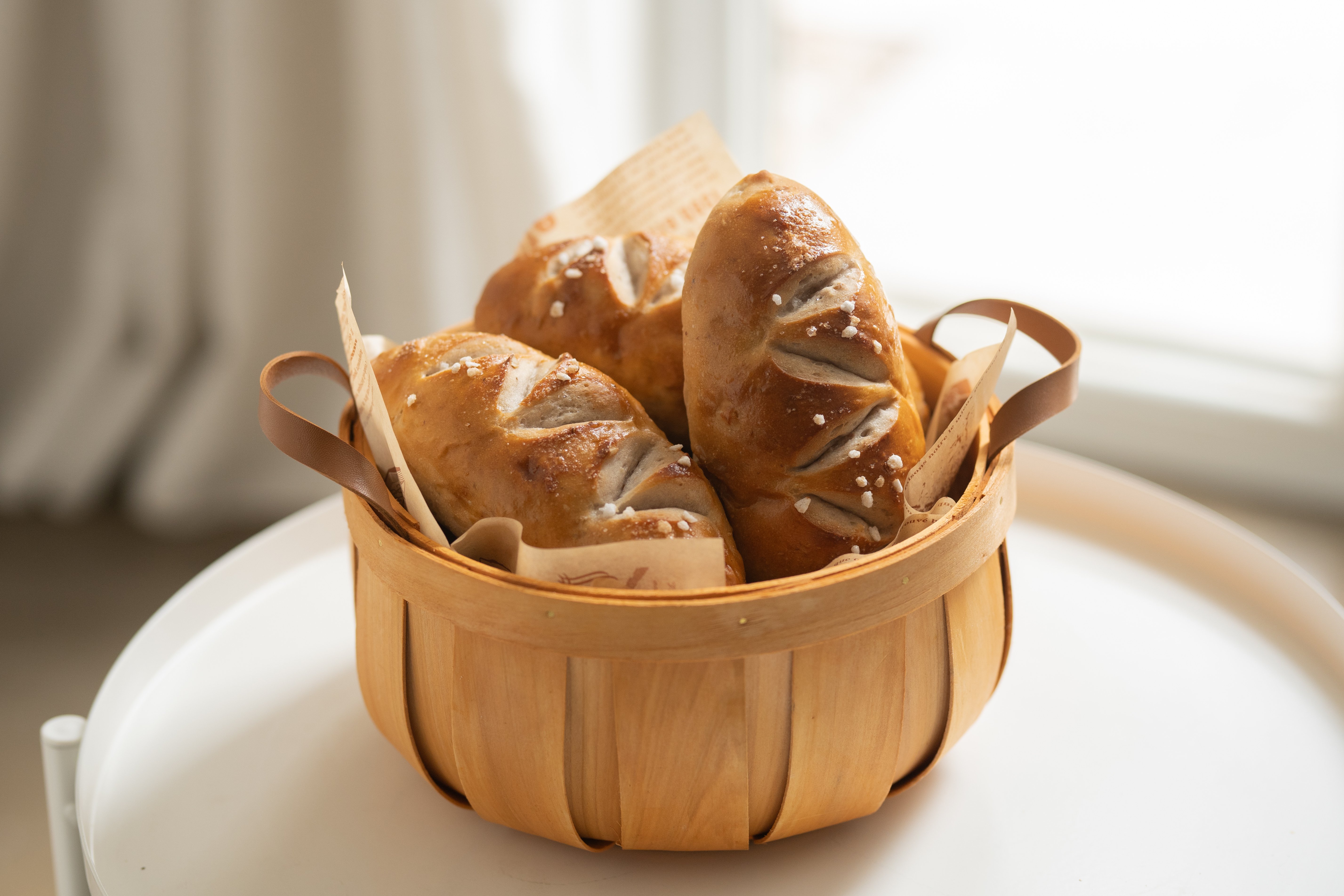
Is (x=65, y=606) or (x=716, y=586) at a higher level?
(x=716, y=586)

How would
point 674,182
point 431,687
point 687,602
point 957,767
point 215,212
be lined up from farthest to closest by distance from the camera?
point 215,212
point 674,182
point 957,767
point 431,687
point 687,602

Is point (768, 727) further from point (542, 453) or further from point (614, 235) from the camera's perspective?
point (614, 235)

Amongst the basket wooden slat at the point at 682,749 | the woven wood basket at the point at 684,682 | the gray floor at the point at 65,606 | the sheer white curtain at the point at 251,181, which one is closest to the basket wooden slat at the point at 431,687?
the woven wood basket at the point at 684,682

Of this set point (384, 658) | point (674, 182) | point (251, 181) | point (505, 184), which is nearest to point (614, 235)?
point (674, 182)

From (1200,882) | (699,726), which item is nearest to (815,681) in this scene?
(699,726)

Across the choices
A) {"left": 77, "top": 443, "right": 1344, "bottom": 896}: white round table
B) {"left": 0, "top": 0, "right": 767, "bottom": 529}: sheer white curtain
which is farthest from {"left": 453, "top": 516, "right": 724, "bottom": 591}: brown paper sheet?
{"left": 0, "top": 0, "right": 767, "bottom": 529}: sheer white curtain

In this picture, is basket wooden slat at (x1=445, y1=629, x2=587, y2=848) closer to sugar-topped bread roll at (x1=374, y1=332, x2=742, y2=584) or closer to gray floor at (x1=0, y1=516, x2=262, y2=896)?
sugar-topped bread roll at (x1=374, y1=332, x2=742, y2=584)

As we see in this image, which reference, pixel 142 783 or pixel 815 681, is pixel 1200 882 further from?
pixel 142 783
